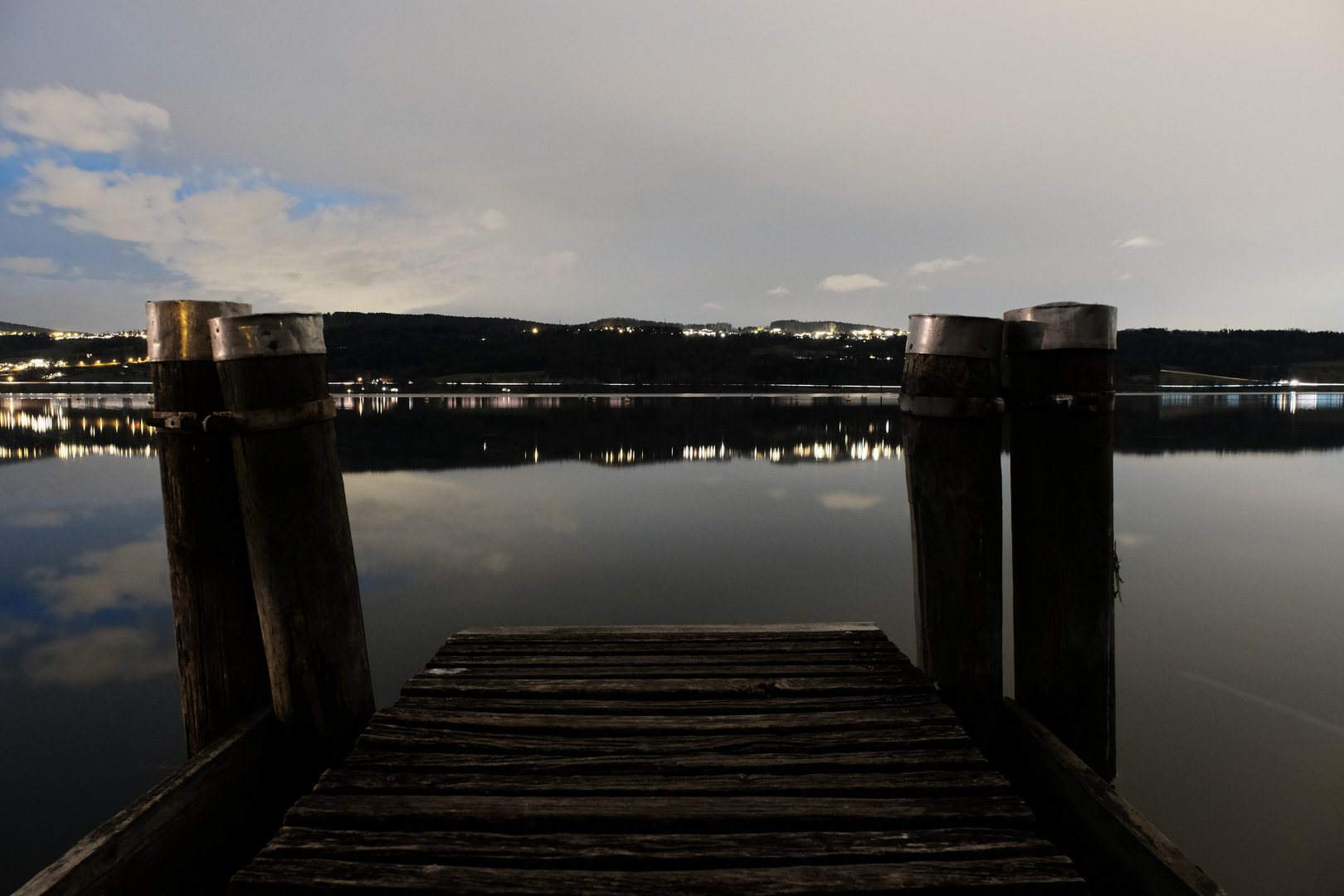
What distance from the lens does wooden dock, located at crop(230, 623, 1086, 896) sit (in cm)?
235

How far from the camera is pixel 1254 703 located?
636 cm

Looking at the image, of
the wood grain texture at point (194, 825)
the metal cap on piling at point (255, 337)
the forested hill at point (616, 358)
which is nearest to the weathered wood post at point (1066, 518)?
the metal cap on piling at point (255, 337)

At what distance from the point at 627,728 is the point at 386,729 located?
1.18 m

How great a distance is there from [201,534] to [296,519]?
24.3 inches

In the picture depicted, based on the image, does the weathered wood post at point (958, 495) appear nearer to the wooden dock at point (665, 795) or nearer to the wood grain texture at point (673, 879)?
the wooden dock at point (665, 795)

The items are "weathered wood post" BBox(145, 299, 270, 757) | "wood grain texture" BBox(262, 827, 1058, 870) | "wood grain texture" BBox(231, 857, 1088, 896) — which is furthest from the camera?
"weathered wood post" BBox(145, 299, 270, 757)

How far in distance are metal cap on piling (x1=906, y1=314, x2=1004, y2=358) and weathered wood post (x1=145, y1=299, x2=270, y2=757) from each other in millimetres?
3752

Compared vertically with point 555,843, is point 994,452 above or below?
above

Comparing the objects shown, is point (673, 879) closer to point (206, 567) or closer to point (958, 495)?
point (958, 495)

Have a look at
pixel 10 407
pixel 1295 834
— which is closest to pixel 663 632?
pixel 1295 834

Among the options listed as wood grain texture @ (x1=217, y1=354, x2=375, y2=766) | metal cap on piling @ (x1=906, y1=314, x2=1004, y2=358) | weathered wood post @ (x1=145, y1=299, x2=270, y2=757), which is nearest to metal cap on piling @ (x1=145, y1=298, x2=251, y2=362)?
weathered wood post @ (x1=145, y1=299, x2=270, y2=757)

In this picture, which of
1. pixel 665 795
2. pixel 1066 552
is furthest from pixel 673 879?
pixel 1066 552

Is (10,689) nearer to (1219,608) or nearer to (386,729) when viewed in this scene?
(386,729)

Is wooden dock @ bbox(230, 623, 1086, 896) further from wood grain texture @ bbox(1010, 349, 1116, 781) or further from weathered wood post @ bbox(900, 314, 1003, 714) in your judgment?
wood grain texture @ bbox(1010, 349, 1116, 781)
